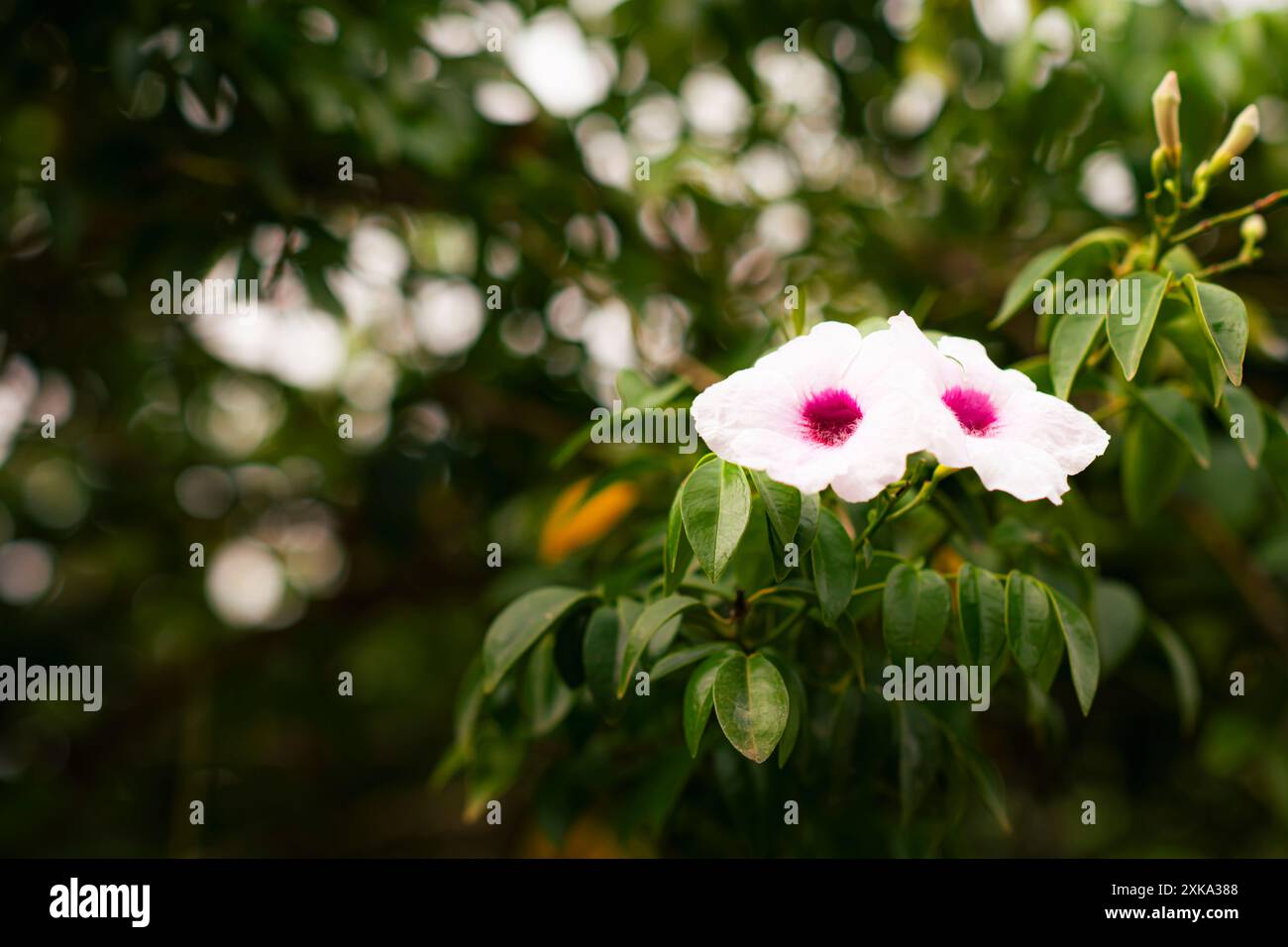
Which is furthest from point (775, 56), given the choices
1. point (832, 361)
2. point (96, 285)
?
point (96, 285)

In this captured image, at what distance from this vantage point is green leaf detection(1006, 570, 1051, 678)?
0.99 m

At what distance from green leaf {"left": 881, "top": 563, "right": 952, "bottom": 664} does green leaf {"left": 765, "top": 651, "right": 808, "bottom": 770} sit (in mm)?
122

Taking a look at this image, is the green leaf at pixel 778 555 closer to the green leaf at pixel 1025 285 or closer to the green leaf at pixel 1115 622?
the green leaf at pixel 1025 285

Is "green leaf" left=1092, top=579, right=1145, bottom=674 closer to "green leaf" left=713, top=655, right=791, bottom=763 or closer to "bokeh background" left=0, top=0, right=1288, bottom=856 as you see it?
"bokeh background" left=0, top=0, right=1288, bottom=856

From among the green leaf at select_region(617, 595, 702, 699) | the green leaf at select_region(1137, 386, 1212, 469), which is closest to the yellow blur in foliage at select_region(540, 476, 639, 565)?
the green leaf at select_region(617, 595, 702, 699)

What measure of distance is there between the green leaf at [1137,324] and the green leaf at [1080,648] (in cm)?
26

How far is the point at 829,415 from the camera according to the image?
944 millimetres

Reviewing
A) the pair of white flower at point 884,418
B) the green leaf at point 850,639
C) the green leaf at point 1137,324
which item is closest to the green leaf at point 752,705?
the green leaf at point 850,639

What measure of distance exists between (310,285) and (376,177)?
1.47 ft

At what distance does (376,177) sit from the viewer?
84.4 inches

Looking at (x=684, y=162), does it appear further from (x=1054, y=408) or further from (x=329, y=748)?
(x=329, y=748)

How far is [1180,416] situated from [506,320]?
4.94 ft

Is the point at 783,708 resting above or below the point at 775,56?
below

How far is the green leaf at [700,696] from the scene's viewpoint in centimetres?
97
